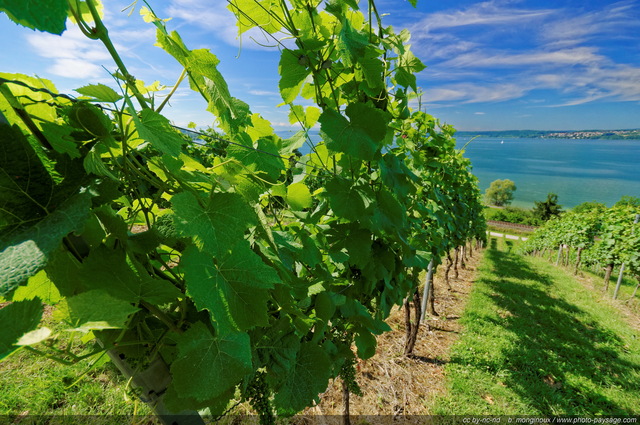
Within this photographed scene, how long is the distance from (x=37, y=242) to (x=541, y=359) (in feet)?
22.9

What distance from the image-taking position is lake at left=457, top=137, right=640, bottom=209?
110938mm

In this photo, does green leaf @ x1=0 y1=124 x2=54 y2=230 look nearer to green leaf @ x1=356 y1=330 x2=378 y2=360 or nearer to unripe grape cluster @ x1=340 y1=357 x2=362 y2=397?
green leaf @ x1=356 y1=330 x2=378 y2=360

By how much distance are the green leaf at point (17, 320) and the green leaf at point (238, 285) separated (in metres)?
0.23

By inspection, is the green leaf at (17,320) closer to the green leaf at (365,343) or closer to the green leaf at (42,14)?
the green leaf at (42,14)

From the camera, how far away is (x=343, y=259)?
1.44 m

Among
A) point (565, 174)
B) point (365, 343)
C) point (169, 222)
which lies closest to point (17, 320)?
point (169, 222)

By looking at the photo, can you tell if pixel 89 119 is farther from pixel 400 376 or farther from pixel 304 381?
pixel 400 376

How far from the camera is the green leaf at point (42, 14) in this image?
360 millimetres

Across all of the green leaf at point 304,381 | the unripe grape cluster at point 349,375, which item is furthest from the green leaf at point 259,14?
the unripe grape cluster at point 349,375

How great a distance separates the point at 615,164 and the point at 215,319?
236783 mm

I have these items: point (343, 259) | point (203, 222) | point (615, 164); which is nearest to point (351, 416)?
point (343, 259)

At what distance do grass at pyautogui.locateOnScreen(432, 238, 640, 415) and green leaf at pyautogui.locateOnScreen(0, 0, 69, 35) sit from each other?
4681mm

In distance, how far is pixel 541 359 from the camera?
5.28 m

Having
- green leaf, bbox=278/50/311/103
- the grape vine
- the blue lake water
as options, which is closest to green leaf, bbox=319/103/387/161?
the grape vine
